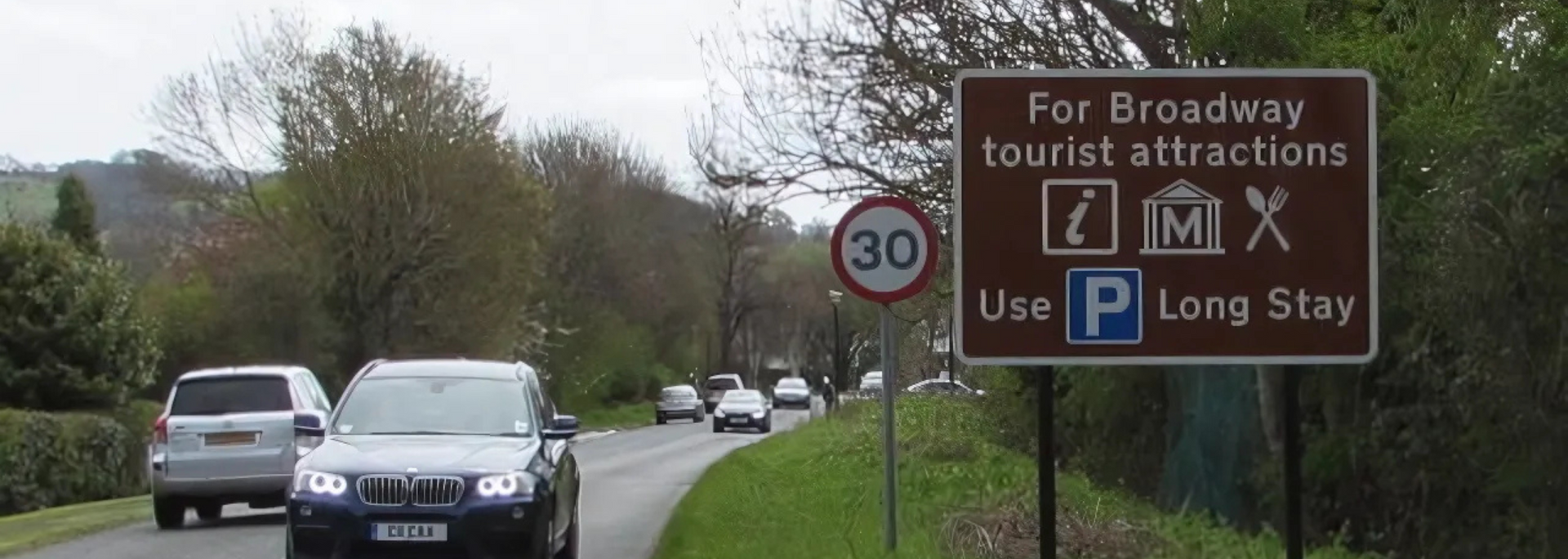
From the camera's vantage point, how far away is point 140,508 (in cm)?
2309

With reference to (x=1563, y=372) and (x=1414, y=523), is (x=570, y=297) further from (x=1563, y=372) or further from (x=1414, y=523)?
(x=1563, y=372)

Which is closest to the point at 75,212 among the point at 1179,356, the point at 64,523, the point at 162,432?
the point at 64,523

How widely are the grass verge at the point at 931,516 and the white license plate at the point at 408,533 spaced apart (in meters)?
2.18

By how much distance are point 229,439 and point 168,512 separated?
0.95 metres

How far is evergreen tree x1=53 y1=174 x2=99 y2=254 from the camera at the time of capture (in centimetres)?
4744

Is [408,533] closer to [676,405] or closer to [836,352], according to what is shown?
[836,352]

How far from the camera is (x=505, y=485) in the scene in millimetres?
12688

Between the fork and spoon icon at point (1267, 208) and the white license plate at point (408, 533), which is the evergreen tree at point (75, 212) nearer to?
the white license plate at point (408, 533)

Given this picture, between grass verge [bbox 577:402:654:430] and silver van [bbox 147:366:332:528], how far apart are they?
50.1m

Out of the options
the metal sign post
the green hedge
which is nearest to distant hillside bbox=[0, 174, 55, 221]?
the green hedge

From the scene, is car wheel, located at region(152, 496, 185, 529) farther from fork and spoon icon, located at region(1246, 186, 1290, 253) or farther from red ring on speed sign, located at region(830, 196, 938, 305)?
fork and spoon icon, located at region(1246, 186, 1290, 253)

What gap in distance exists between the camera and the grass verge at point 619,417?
7281 cm

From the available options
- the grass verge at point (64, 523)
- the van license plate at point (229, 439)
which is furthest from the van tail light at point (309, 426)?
the van license plate at point (229, 439)

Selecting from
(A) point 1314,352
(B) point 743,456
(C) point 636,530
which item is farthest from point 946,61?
(B) point 743,456
